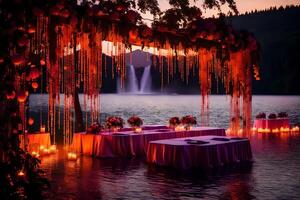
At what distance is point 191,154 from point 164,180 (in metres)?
1.41

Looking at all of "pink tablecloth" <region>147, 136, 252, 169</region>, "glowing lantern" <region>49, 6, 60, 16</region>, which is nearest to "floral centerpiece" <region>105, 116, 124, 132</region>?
"pink tablecloth" <region>147, 136, 252, 169</region>

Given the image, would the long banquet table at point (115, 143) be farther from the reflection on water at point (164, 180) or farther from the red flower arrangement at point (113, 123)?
the reflection on water at point (164, 180)

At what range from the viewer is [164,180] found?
8516 millimetres

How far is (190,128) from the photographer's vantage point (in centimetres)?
1352

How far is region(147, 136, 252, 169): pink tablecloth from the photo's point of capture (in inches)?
381

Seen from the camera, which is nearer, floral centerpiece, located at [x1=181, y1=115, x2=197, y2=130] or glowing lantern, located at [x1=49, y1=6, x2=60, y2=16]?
glowing lantern, located at [x1=49, y1=6, x2=60, y2=16]

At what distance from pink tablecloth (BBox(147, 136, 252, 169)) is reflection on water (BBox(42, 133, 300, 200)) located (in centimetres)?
29

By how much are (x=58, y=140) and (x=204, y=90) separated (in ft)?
25.2

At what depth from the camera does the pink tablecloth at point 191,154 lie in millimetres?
9680

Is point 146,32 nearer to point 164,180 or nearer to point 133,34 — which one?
point 133,34

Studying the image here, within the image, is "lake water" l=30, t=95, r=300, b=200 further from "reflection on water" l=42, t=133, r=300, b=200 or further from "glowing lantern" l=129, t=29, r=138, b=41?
"glowing lantern" l=129, t=29, r=138, b=41

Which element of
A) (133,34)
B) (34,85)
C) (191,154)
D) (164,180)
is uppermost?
(133,34)

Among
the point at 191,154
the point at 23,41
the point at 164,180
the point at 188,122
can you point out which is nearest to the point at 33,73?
the point at 23,41

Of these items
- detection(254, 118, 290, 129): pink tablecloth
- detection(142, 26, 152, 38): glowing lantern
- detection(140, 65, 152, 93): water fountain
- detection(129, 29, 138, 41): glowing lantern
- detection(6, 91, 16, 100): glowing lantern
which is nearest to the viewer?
detection(6, 91, 16, 100): glowing lantern
